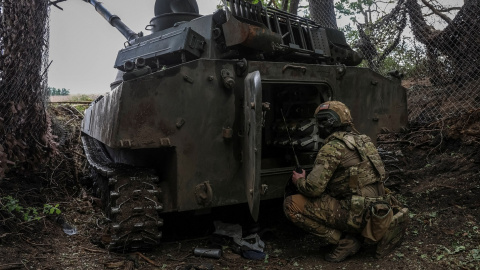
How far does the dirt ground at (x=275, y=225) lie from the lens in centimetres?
364

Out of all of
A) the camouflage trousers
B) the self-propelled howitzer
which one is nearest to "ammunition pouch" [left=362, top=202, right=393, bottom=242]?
the camouflage trousers

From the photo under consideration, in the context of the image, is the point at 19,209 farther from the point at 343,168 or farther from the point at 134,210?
the point at 343,168

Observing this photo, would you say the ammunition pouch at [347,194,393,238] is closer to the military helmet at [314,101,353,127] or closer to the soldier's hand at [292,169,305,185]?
the soldier's hand at [292,169,305,185]

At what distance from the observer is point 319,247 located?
4.29 meters

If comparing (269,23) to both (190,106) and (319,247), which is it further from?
(319,247)

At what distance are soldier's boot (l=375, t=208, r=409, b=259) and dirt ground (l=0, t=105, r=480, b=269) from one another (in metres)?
0.06

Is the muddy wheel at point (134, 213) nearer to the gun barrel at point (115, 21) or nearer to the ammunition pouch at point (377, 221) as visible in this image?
the ammunition pouch at point (377, 221)

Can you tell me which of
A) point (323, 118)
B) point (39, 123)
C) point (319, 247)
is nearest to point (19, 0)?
point (39, 123)

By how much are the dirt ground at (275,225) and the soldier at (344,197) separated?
199 millimetres

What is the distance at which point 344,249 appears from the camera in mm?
3863

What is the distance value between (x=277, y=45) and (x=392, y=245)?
2106mm

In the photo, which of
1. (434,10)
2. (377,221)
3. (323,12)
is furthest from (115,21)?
(377,221)

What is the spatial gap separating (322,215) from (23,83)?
11.2ft

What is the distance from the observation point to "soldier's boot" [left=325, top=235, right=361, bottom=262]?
3.84 metres
